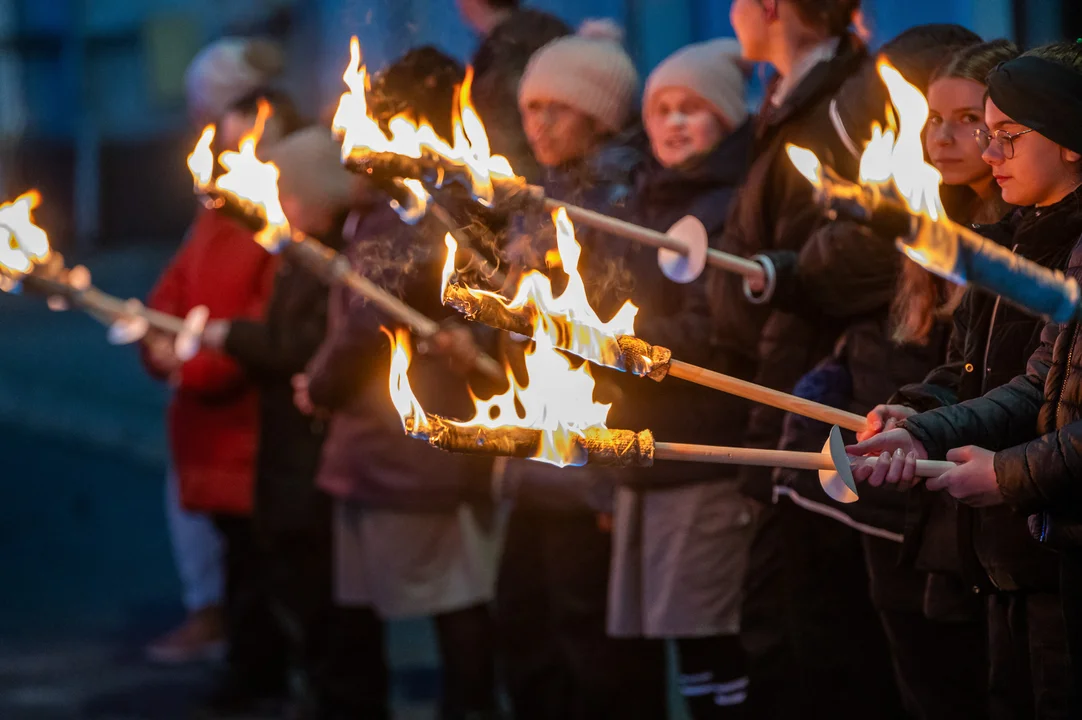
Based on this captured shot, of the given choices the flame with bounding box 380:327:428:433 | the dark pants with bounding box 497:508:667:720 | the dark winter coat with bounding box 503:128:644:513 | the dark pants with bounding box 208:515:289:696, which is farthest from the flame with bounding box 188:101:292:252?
the dark pants with bounding box 208:515:289:696

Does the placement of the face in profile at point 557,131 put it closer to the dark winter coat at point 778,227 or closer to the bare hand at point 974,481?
the dark winter coat at point 778,227

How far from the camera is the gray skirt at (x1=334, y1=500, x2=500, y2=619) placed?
204 inches

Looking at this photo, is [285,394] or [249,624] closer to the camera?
[285,394]

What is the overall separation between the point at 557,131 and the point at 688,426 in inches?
39.4

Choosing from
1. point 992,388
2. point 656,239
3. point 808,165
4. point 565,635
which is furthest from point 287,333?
point 808,165

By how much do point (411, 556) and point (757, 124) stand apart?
77.7 inches

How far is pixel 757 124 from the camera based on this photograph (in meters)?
4.11

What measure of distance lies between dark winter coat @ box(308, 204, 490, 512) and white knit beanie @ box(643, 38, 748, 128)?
3.33ft

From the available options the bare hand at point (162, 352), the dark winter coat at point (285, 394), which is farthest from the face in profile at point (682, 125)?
the bare hand at point (162, 352)

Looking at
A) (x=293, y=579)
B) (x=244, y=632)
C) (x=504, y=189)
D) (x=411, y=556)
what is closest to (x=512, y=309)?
(x=504, y=189)

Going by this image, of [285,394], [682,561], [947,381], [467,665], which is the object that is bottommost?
[467,665]

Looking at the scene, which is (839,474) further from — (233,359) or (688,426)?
(233,359)

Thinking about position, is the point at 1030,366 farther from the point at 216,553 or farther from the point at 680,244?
the point at 216,553

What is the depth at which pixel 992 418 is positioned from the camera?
295cm
